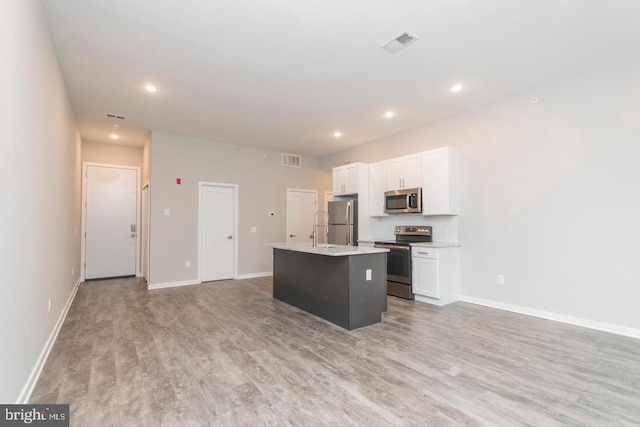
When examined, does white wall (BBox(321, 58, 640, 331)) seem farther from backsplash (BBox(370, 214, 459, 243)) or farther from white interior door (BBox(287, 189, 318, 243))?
white interior door (BBox(287, 189, 318, 243))

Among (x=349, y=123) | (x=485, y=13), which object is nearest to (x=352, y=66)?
(x=485, y=13)

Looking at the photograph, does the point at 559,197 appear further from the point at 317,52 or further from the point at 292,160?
the point at 292,160

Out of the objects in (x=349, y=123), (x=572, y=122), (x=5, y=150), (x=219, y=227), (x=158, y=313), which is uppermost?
(x=349, y=123)

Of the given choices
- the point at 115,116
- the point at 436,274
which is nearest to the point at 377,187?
the point at 436,274

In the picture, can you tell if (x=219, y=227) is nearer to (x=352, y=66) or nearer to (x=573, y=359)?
(x=352, y=66)

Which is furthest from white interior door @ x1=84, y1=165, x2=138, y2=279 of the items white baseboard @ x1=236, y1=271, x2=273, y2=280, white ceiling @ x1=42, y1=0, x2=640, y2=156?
white baseboard @ x1=236, y1=271, x2=273, y2=280

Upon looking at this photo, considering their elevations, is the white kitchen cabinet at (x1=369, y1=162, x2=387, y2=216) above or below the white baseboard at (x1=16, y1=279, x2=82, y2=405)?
above

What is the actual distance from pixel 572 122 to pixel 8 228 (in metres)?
5.36

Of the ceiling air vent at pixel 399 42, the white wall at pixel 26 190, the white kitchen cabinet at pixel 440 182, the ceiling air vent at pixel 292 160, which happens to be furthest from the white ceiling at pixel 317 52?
the ceiling air vent at pixel 292 160

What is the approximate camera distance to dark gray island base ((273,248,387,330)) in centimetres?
346

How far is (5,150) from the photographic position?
1.68 meters

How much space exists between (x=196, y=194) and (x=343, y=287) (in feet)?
13.1

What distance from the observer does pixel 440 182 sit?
4730 millimetres

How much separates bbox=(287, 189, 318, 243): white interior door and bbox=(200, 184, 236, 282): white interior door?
139cm
